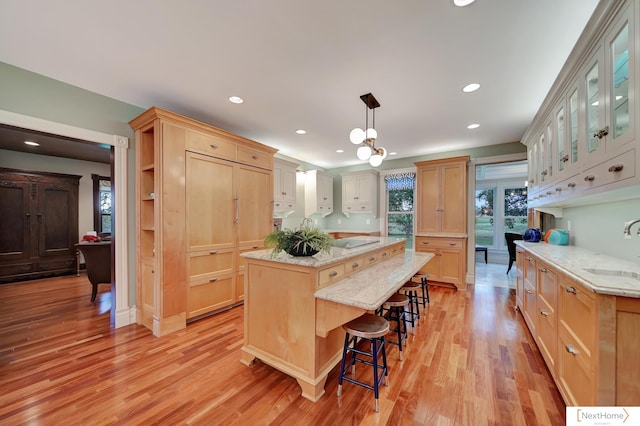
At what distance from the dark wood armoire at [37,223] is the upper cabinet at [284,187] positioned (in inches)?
182

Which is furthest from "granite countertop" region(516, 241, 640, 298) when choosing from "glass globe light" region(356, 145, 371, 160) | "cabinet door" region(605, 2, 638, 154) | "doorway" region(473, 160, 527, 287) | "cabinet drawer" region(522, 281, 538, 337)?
"doorway" region(473, 160, 527, 287)

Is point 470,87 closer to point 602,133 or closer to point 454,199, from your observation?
point 602,133

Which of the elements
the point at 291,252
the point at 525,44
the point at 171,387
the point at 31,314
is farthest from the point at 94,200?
the point at 525,44

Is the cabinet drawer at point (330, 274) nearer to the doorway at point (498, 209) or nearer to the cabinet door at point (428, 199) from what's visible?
the cabinet door at point (428, 199)

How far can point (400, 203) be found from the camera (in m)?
5.72

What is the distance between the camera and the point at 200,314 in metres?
3.01

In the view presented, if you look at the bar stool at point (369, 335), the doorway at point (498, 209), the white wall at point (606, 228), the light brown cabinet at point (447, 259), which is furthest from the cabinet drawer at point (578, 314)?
the doorway at point (498, 209)

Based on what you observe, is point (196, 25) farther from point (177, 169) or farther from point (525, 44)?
point (525, 44)

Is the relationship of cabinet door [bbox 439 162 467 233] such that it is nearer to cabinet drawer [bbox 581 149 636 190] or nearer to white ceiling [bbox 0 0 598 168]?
white ceiling [bbox 0 0 598 168]

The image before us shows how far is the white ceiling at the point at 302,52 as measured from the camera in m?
1.61

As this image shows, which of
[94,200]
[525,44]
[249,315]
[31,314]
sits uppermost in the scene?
[525,44]

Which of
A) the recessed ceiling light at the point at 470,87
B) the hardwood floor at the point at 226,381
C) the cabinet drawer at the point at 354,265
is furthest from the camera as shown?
the recessed ceiling light at the point at 470,87

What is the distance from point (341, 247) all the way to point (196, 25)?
2.16m

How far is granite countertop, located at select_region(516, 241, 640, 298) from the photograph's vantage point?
3.79 ft
